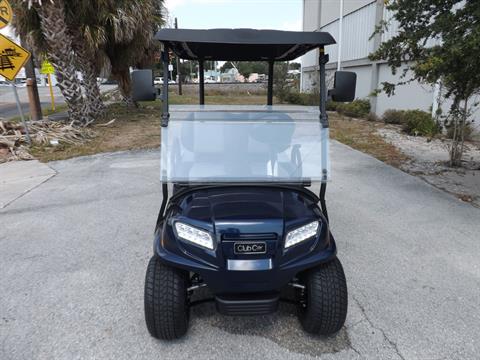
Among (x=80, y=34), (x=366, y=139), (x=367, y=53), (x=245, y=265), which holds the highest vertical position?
(x=80, y=34)

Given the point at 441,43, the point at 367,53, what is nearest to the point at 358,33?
the point at 367,53

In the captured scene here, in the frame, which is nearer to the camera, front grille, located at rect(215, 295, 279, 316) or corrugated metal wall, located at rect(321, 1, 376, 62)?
front grille, located at rect(215, 295, 279, 316)

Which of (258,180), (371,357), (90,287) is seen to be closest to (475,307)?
(371,357)

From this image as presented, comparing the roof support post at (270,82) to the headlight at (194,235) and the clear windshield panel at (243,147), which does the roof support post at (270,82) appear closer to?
the clear windshield panel at (243,147)

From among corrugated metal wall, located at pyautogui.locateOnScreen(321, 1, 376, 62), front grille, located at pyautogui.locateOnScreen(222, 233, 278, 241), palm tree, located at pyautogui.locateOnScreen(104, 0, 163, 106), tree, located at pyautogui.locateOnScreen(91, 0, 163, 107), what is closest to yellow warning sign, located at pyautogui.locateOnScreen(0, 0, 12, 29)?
tree, located at pyautogui.locateOnScreen(91, 0, 163, 107)

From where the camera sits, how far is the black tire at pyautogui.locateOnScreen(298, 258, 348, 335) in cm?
214

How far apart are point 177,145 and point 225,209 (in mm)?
680

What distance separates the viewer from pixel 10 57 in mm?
7914

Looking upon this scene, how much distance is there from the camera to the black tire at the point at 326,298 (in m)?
2.14

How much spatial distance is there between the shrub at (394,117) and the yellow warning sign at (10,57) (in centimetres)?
1051

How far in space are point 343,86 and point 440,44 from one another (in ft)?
11.9

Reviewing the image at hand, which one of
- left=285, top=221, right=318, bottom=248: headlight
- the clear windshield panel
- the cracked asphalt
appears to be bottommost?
the cracked asphalt

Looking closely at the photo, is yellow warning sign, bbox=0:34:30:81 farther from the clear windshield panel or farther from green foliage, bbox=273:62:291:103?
green foliage, bbox=273:62:291:103

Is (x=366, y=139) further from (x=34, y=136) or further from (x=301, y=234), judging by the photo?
(x=301, y=234)
